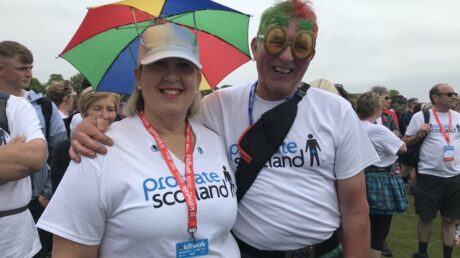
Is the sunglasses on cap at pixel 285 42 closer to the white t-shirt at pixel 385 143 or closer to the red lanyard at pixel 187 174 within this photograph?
the red lanyard at pixel 187 174

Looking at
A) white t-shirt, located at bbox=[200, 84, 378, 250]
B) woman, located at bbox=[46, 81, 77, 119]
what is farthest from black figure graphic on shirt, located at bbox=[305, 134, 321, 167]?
woman, located at bbox=[46, 81, 77, 119]

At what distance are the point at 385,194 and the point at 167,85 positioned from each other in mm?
3770

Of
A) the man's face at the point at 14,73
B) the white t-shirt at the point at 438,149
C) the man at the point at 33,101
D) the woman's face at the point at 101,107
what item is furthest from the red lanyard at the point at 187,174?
the white t-shirt at the point at 438,149

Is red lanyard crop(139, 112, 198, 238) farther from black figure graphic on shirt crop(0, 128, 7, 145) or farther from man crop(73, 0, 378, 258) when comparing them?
black figure graphic on shirt crop(0, 128, 7, 145)

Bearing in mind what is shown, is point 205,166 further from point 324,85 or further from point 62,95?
point 62,95

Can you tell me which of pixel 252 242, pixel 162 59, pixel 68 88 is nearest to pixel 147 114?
pixel 162 59

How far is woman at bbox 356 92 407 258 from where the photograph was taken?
4.81 metres

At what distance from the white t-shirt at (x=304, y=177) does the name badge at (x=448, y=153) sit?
4266 mm

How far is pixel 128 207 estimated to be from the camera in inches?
64.7

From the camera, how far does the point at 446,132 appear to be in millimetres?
6047

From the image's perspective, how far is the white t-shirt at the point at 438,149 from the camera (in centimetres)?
591

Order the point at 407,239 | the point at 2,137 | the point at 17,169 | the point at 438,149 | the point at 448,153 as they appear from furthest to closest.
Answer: the point at 407,239 < the point at 438,149 < the point at 448,153 < the point at 2,137 < the point at 17,169

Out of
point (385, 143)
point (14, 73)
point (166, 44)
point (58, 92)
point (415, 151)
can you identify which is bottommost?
point (415, 151)

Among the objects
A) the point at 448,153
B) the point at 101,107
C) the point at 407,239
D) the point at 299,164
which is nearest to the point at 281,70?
the point at 299,164
